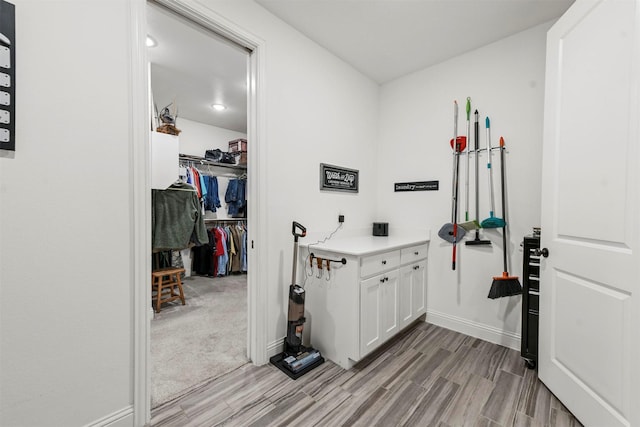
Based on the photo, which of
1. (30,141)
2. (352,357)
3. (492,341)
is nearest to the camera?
(30,141)

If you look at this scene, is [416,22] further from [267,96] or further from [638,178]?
[638,178]

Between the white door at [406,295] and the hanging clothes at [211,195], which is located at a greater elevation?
the hanging clothes at [211,195]

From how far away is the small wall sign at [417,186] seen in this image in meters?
2.75

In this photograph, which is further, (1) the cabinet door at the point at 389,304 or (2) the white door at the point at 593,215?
(1) the cabinet door at the point at 389,304

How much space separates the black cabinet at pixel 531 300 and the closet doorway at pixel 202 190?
2.10 metres

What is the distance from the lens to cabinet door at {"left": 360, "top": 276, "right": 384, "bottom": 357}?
1.93 m

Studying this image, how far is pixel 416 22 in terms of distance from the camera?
214 cm

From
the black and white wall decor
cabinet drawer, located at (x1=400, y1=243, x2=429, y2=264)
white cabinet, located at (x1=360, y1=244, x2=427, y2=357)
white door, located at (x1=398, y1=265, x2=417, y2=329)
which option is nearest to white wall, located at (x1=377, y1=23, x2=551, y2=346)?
cabinet drawer, located at (x1=400, y1=243, x2=429, y2=264)

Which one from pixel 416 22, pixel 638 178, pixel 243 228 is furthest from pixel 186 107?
pixel 638 178

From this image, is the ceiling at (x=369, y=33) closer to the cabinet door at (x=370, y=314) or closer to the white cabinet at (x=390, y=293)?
the white cabinet at (x=390, y=293)

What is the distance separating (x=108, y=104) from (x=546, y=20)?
3.10 m

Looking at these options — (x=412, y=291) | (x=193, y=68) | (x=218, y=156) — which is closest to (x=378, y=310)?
(x=412, y=291)

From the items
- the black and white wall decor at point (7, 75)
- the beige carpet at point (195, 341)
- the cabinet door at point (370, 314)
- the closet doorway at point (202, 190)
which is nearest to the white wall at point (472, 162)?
the cabinet door at point (370, 314)

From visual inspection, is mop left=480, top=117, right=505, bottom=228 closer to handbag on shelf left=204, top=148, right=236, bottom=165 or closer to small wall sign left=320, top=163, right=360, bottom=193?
small wall sign left=320, top=163, right=360, bottom=193
